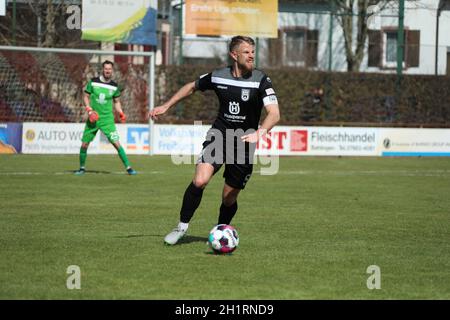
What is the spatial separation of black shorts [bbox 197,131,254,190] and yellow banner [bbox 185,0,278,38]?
816 inches

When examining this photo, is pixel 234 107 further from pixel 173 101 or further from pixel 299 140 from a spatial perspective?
pixel 299 140

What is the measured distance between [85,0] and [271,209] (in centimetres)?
1676

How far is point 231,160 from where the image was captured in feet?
30.2

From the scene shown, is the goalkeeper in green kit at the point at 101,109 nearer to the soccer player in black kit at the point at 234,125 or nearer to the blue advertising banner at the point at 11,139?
the blue advertising banner at the point at 11,139

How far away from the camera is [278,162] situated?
82.2ft

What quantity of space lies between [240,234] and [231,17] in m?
20.6

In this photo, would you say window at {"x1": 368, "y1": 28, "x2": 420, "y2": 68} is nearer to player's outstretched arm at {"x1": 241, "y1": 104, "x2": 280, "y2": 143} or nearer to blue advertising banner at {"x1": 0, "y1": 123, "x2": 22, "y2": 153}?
blue advertising banner at {"x1": 0, "y1": 123, "x2": 22, "y2": 153}

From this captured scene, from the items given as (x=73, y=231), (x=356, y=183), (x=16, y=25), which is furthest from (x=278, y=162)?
(x=73, y=231)

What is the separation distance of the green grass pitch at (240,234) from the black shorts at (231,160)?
0.74 meters

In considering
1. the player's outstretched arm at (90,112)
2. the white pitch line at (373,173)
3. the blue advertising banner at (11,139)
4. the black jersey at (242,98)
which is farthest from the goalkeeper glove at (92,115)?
the black jersey at (242,98)

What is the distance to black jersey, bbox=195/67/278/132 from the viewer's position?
9148mm

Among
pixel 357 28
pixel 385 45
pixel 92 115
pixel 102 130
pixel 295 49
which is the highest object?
pixel 357 28

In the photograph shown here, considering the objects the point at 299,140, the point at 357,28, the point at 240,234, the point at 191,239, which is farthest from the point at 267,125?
the point at 357,28

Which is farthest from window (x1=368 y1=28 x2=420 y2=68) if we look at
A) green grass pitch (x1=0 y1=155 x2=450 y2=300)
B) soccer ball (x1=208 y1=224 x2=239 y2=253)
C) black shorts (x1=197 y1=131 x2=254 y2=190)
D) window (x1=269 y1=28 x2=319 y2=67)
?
soccer ball (x1=208 y1=224 x2=239 y2=253)
